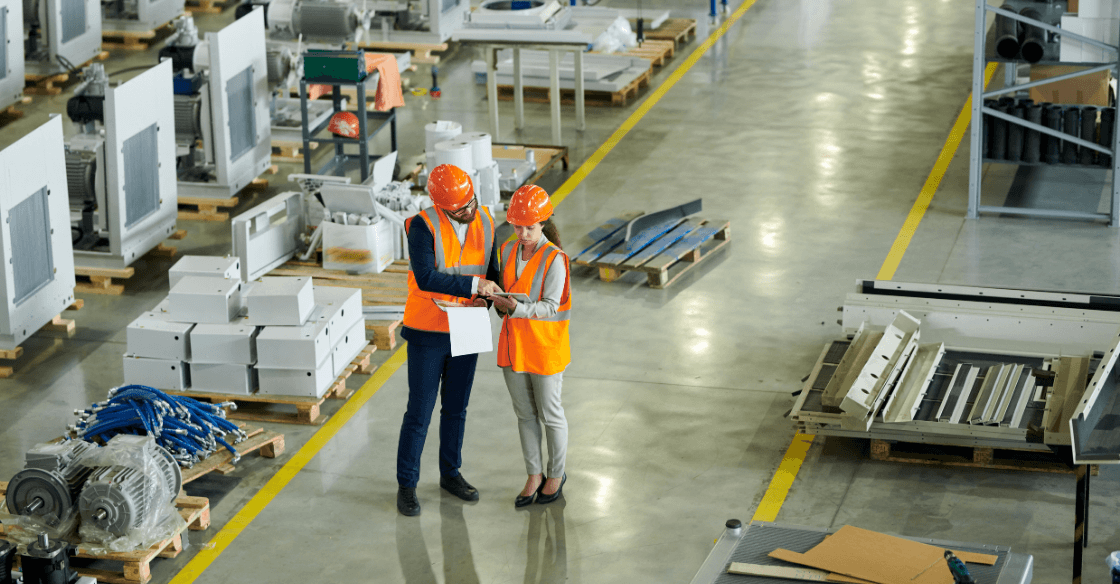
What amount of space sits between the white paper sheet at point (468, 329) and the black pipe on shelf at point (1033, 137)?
5.99 metres

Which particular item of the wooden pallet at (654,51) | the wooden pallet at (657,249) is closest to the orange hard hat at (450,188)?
the wooden pallet at (657,249)

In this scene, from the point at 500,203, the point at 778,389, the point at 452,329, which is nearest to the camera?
the point at 452,329

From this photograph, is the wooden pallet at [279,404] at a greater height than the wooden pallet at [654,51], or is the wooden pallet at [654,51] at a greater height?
the wooden pallet at [654,51]

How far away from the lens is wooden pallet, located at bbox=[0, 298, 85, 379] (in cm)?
877

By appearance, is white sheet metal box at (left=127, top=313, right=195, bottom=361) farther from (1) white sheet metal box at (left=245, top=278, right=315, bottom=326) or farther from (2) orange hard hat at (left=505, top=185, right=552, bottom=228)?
(2) orange hard hat at (left=505, top=185, right=552, bottom=228)

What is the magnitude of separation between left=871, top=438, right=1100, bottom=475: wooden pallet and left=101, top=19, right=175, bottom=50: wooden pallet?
11.2m

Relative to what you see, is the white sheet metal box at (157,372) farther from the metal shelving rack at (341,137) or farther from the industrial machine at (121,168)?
the metal shelving rack at (341,137)

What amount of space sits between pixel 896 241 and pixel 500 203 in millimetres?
3158

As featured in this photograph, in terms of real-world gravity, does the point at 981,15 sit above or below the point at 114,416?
above

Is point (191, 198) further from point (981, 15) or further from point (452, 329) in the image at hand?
point (981, 15)

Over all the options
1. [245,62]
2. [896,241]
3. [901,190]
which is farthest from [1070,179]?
[245,62]

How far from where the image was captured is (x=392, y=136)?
12.0m

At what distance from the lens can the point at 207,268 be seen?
8.68 metres

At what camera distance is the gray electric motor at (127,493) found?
6.45 meters
